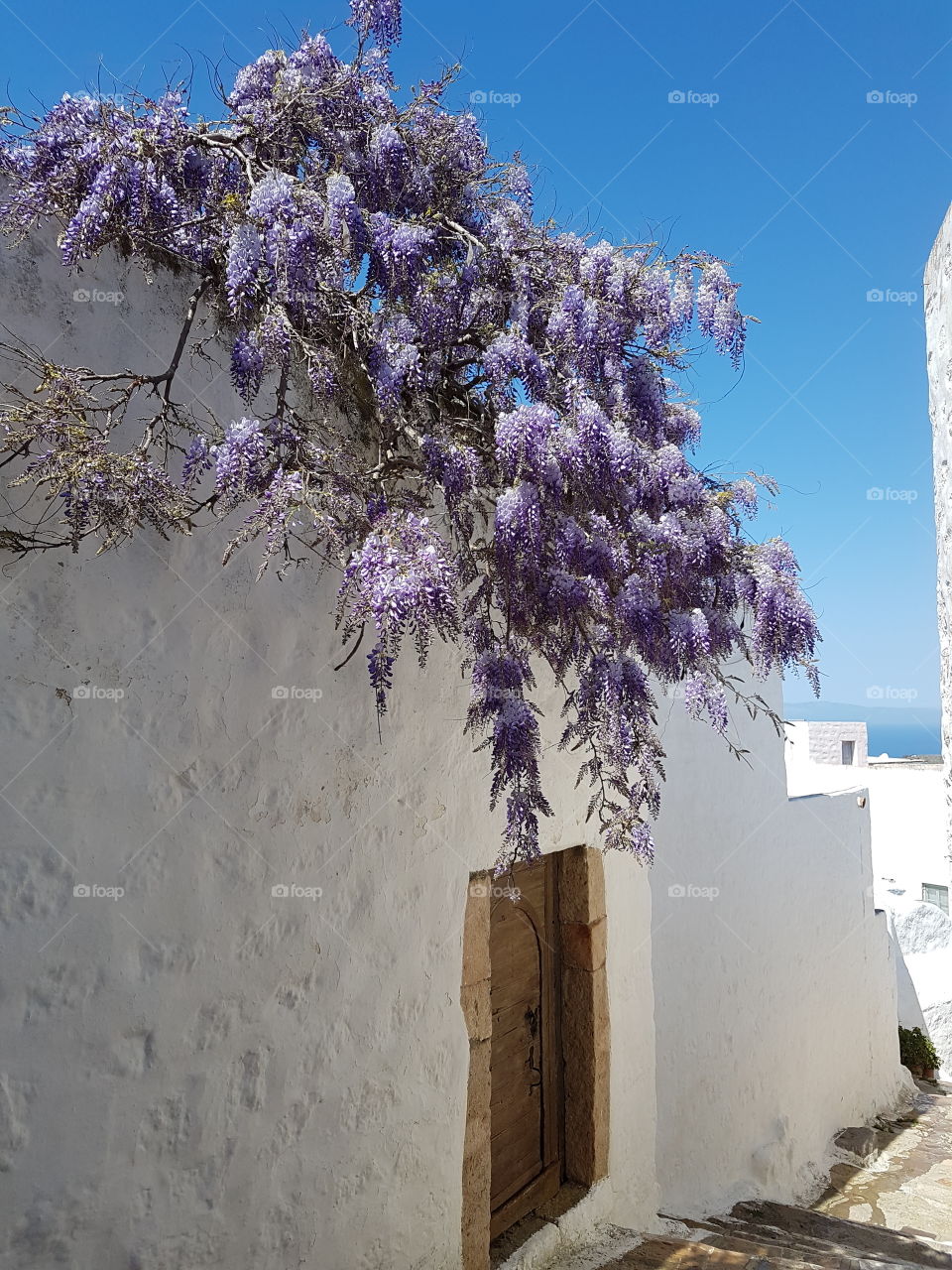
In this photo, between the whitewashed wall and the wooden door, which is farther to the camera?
the wooden door

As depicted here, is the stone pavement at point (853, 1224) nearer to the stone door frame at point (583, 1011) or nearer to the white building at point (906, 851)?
the stone door frame at point (583, 1011)

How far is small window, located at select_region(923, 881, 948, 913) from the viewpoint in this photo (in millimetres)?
14000

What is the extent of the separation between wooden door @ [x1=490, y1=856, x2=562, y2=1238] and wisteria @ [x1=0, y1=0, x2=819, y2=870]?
1110mm

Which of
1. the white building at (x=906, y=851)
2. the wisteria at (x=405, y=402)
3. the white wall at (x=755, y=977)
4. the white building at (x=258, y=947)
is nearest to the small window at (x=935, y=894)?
the white building at (x=906, y=851)

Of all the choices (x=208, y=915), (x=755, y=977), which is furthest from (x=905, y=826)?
(x=208, y=915)

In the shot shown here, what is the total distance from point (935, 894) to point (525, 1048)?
12.4 m

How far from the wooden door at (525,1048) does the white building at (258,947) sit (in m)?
0.02

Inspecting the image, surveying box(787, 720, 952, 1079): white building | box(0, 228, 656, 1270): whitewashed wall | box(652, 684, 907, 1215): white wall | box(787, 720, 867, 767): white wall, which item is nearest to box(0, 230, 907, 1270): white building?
box(0, 228, 656, 1270): whitewashed wall

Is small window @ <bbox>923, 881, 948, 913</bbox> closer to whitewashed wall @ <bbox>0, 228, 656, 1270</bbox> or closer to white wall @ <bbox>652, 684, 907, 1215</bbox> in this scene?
white wall @ <bbox>652, 684, 907, 1215</bbox>

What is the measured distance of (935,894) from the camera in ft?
47.8

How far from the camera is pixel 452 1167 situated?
3.48 meters

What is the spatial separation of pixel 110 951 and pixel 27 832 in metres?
0.39

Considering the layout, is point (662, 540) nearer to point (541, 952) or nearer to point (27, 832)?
point (27, 832)

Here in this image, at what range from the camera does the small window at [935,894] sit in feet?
45.9
